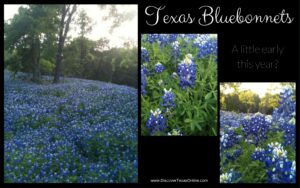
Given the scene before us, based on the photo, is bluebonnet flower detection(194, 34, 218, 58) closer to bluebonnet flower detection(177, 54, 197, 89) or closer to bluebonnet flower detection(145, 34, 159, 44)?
bluebonnet flower detection(177, 54, 197, 89)

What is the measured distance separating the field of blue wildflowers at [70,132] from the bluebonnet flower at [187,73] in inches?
23.6

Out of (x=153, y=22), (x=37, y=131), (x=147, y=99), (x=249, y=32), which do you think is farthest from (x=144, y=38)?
(x=37, y=131)

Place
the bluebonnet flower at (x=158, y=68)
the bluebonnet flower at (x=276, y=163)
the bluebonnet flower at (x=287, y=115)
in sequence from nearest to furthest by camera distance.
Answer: the bluebonnet flower at (x=276, y=163) < the bluebonnet flower at (x=287, y=115) < the bluebonnet flower at (x=158, y=68)

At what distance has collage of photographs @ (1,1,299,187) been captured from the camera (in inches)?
202

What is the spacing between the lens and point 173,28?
520 centimetres

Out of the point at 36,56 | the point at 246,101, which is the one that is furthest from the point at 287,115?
the point at 36,56

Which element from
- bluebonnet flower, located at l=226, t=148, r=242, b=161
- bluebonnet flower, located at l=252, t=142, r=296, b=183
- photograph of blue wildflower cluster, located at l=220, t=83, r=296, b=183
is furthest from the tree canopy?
bluebonnet flower, located at l=252, t=142, r=296, b=183

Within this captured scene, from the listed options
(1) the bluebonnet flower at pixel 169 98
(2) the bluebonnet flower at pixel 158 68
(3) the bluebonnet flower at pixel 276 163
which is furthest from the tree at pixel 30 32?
(3) the bluebonnet flower at pixel 276 163

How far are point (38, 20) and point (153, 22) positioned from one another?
144cm

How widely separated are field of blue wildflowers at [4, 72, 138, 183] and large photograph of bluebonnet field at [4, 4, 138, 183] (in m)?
0.01

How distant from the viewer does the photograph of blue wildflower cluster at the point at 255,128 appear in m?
5.12

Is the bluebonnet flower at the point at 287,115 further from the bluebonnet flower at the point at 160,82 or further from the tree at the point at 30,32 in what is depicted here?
the tree at the point at 30,32
